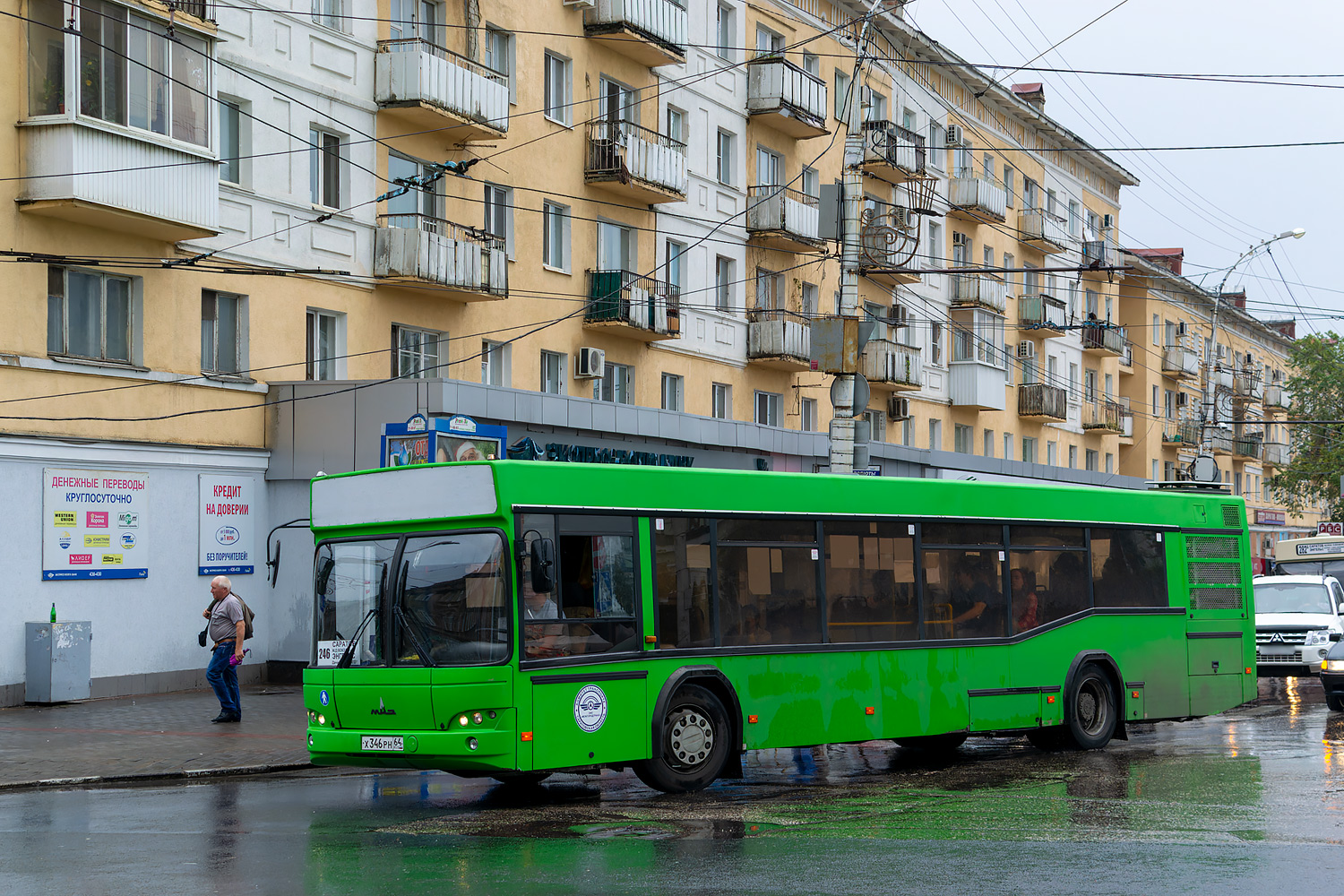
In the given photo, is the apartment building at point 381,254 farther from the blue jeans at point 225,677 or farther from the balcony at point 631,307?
the blue jeans at point 225,677

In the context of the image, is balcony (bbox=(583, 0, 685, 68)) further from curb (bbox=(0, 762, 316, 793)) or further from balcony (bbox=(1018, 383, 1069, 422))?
balcony (bbox=(1018, 383, 1069, 422))

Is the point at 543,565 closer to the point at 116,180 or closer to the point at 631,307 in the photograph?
the point at 116,180

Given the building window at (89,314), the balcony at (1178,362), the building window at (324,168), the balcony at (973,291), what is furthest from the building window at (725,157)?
the balcony at (1178,362)

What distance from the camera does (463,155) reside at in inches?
1086

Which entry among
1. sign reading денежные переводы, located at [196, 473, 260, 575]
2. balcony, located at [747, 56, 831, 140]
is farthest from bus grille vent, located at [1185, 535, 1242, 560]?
balcony, located at [747, 56, 831, 140]

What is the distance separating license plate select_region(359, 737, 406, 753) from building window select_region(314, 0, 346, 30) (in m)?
16.1

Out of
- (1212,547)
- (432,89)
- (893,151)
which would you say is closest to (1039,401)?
(893,151)

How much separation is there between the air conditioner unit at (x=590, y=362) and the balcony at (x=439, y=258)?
2.98 metres

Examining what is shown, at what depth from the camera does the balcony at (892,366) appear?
133 ft

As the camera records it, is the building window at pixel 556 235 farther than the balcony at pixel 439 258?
Yes

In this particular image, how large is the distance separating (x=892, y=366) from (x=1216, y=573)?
23454 millimetres

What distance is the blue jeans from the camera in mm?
18250

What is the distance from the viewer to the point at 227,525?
2314 centimetres

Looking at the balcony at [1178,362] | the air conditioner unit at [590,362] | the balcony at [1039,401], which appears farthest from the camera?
the balcony at [1178,362]
